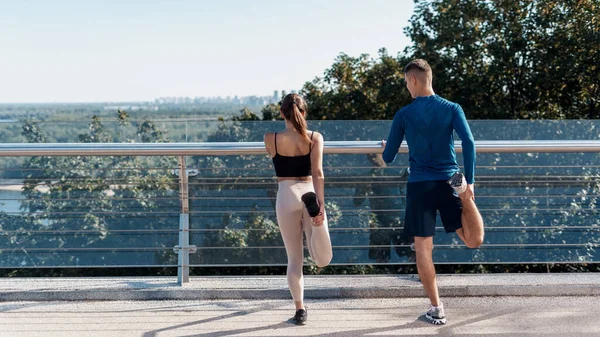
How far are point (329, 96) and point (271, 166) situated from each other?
14849 millimetres

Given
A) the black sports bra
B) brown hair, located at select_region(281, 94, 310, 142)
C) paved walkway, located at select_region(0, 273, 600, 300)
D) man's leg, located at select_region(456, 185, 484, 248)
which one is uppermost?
brown hair, located at select_region(281, 94, 310, 142)

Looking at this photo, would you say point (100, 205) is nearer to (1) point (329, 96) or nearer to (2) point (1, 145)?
(2) point (1, 145)

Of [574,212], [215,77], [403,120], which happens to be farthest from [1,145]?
[215,77]

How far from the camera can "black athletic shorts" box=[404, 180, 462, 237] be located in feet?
16.9

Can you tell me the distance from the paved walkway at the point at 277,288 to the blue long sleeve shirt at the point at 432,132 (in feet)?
3.83

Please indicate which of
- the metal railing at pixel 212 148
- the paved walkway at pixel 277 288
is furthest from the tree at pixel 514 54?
the paved walkway at pixel 277 288

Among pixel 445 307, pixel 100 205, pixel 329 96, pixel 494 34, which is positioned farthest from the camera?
pixel 329 96

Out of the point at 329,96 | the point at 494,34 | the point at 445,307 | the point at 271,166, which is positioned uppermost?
the point at 494,34

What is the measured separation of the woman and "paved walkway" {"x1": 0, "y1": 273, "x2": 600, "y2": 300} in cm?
77

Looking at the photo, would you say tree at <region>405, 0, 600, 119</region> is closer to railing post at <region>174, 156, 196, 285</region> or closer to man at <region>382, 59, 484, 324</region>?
railing post at <region>174, 156, 196, 285</region>

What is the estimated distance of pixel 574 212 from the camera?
6.58 m

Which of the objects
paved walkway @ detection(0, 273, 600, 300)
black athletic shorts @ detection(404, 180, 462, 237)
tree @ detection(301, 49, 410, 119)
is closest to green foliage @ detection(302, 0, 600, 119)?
tree @ detection(301, 49, 410, 119)

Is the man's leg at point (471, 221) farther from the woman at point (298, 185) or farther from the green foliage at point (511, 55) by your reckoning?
the green foliage at point (511, 55)

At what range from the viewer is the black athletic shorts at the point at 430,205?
16.9 ft
